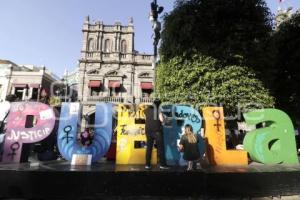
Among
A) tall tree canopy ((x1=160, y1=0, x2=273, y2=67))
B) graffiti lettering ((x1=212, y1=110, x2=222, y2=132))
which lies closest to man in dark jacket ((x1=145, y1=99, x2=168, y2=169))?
graffiti lettering ((x1=212, y1=110, x2=222, y2=132))

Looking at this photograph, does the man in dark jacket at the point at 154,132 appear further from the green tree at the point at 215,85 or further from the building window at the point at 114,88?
the building window at the point at 114,88

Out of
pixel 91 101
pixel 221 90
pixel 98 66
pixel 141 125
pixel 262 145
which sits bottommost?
pixel 262 145

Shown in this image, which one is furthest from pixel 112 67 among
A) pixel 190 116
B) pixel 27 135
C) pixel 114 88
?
pixel 27 135

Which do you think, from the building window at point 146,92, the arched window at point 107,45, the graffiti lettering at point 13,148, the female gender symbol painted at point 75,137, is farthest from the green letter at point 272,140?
the arched window at point 107,45

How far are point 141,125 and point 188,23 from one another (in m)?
4.52

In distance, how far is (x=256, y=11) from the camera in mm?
9758

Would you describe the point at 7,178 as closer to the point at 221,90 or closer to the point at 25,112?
the point at 25,112

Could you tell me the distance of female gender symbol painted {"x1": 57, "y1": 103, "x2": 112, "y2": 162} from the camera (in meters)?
6.53

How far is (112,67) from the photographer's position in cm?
2933

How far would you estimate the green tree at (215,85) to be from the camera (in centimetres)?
888

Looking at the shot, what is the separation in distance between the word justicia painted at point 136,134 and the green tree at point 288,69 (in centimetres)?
686

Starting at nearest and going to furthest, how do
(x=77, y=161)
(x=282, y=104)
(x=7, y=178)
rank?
1. (x=7, y=178)
2. (x=77, y=161)
3. (x=282, y=104)

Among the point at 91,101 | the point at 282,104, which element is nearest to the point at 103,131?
the point at 282,104

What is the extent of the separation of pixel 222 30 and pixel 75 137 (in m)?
6.28
